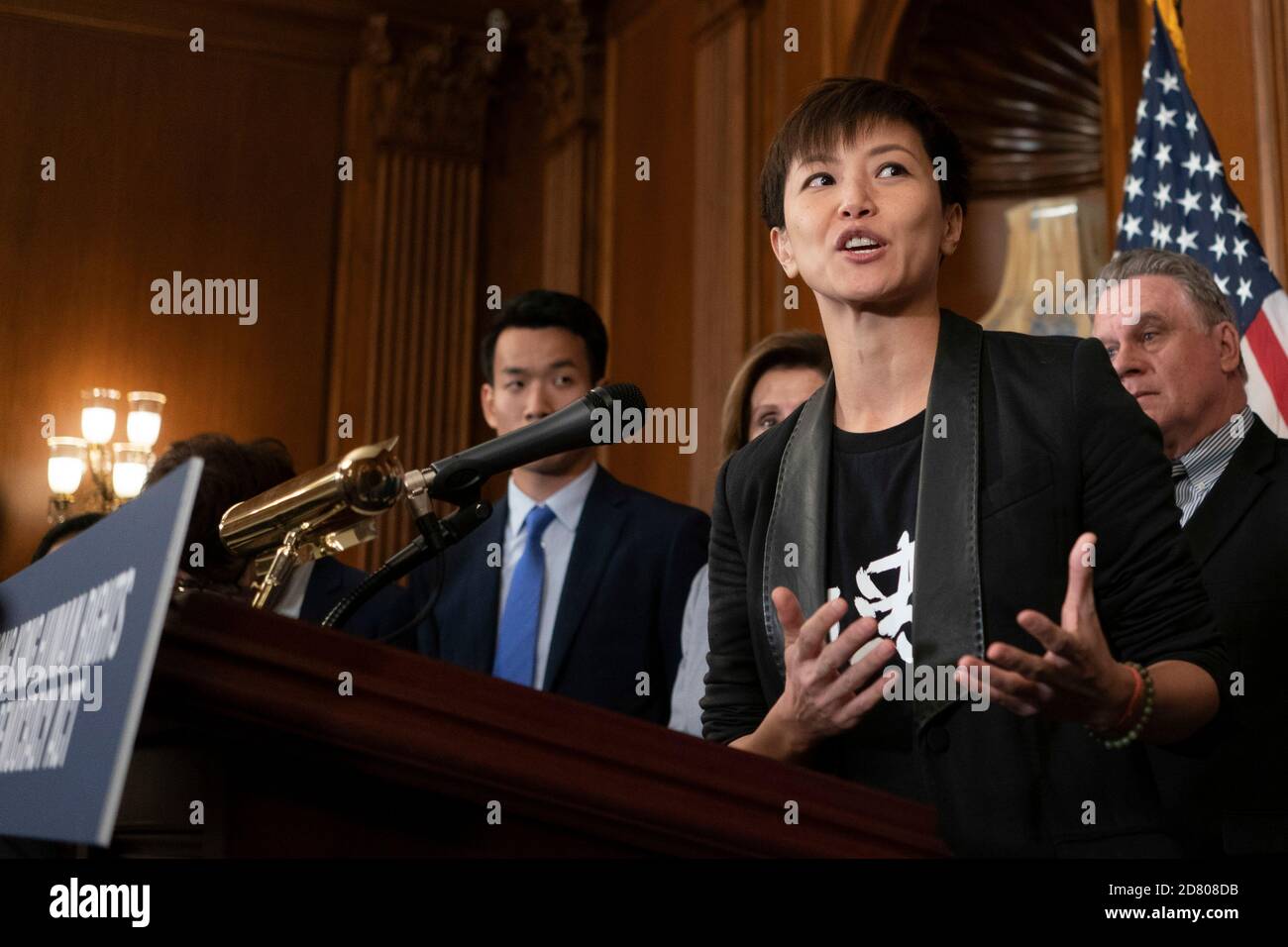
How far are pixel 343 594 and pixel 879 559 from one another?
5.81ft

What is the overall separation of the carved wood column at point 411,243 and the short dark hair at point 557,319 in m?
4.20

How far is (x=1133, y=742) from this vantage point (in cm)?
128

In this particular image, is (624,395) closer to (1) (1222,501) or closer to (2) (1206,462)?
(1) (1222,501)

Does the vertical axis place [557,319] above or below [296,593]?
above

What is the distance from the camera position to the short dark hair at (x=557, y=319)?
10.2 feet

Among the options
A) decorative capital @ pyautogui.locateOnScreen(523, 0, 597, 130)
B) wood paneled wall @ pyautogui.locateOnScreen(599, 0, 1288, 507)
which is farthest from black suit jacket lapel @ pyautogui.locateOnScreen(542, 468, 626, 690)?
decorative capital @ pyautogui.locateOnScreen(523, 0, 597, 130)

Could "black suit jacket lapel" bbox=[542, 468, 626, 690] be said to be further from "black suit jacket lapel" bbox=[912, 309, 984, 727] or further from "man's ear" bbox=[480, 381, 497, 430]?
"black suit jacket lapel" bbox=[912, 309, 984, 727]

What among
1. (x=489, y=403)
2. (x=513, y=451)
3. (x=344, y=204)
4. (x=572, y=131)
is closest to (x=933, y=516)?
(x=513, y=451)

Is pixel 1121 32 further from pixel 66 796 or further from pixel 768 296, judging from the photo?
pixel 66 796

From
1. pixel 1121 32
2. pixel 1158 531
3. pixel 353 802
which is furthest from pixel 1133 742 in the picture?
pixel 1121 32

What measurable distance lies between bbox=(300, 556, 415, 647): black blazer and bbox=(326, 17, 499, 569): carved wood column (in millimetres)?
4226

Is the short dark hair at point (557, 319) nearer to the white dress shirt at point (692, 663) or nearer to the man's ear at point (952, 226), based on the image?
the white dress shirt at point (692, 663)

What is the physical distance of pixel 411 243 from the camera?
7.47 metres

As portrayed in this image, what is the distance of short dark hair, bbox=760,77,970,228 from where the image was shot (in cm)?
158
